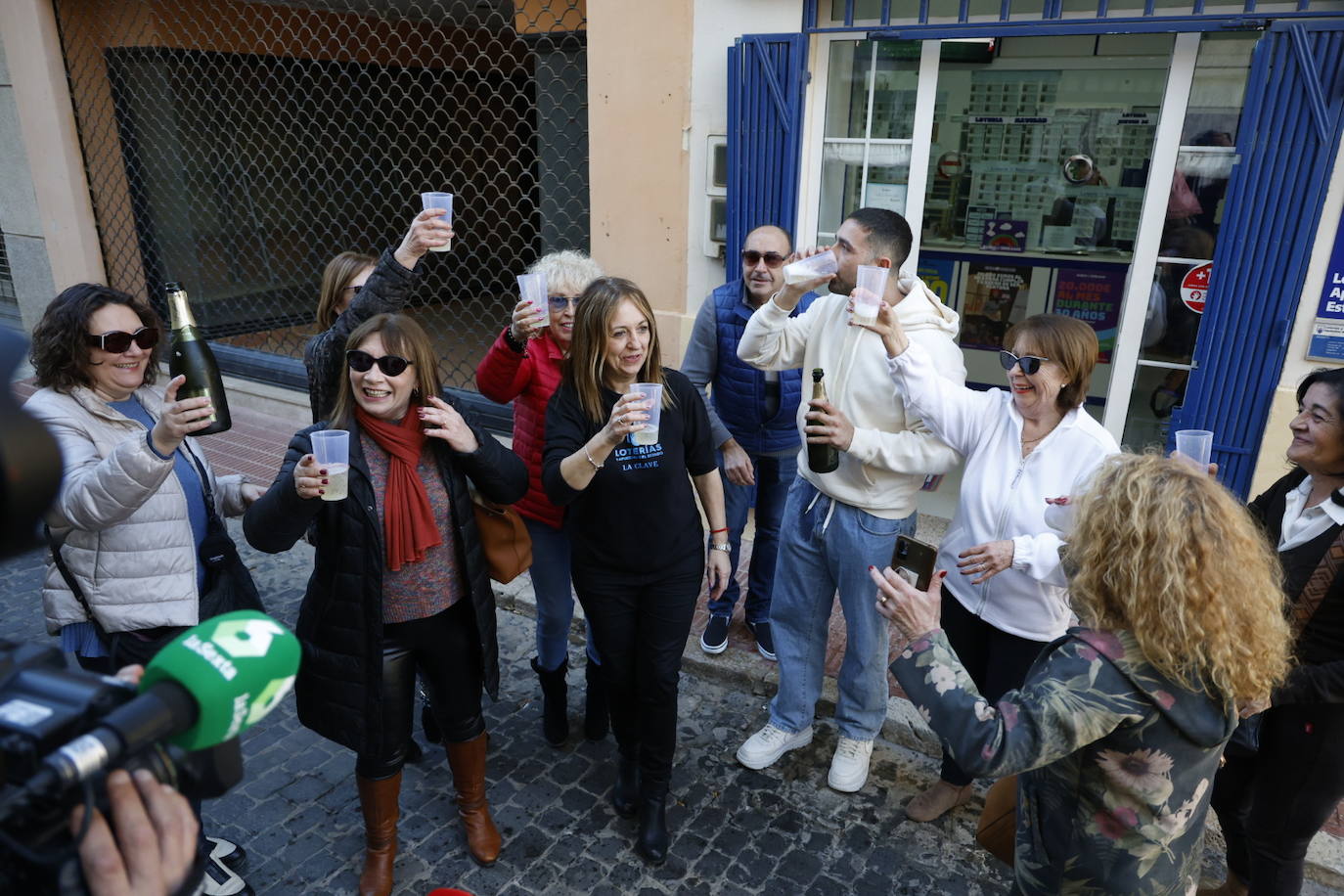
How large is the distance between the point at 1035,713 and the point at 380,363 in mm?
1944

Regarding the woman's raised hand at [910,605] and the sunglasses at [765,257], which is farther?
the sunglasses at [765,257]

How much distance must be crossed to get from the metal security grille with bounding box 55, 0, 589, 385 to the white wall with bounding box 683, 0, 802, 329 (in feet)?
3.14

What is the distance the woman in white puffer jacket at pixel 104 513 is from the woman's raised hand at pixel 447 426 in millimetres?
605

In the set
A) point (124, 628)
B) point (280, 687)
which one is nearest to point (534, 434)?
point (124, 628)

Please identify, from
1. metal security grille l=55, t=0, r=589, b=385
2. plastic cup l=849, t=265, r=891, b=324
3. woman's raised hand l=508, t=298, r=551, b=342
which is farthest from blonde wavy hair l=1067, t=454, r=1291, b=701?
metal security grille l=55, t=0, r=589, b=385

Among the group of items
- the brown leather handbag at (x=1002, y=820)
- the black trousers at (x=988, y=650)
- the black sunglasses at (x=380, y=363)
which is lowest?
the brown leather handbag at (x=1002, y=820)

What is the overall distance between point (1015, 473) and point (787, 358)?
104 centimetres

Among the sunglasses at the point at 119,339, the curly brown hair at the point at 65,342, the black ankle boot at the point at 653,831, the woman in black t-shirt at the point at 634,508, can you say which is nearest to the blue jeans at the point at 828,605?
the woman in black t-shirt at the point at 634,508

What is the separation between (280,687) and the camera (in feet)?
4.22

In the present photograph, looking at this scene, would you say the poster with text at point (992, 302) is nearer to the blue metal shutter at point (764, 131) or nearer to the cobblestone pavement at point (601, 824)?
the blue metal shutter at point (764, 131)

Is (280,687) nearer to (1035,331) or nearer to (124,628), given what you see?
(124,628)

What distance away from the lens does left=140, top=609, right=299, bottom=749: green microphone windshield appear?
119 cm

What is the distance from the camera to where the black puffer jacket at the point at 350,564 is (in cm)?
251

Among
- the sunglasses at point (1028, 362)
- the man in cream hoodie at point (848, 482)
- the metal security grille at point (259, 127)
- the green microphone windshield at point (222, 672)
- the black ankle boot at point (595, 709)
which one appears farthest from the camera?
the metal security grille at point (259, 127)
